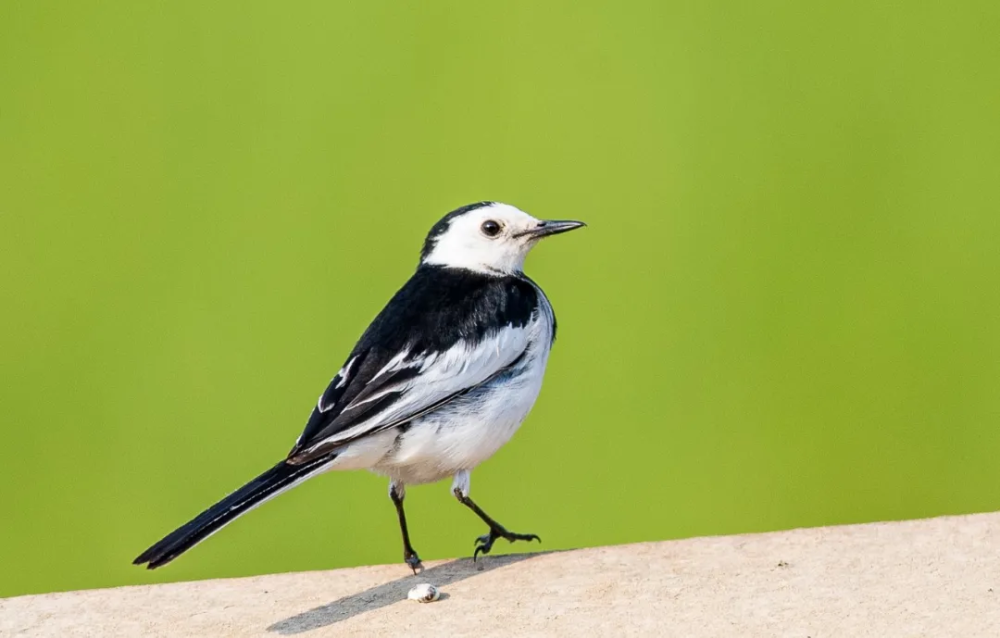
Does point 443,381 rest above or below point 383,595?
above

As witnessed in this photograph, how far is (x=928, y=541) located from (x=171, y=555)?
2.61m

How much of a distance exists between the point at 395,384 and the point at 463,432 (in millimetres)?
300

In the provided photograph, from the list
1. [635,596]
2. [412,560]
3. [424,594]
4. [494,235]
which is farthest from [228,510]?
[494,235]

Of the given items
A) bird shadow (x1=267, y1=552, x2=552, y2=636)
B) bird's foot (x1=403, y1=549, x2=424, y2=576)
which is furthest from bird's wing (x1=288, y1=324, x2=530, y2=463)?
bird's foot (x1=403, y1=549, x2=424, y2=576)

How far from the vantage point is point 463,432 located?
516cm

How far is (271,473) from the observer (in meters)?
4.69

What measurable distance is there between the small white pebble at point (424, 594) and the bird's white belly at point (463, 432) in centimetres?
47

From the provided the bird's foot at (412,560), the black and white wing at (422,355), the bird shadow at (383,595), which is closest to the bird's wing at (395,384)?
the black and white wing at (422,355)

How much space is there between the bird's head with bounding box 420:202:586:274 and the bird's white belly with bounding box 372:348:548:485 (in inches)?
25.6

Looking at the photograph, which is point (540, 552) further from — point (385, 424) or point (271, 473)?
point (271, 473)

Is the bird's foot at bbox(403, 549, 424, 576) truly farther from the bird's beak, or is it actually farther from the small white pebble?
the bird's beak

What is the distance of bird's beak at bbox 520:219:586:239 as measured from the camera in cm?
588

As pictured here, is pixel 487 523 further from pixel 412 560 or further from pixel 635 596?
pixel 635 596

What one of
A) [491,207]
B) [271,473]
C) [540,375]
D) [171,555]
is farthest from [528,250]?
[171,555]
